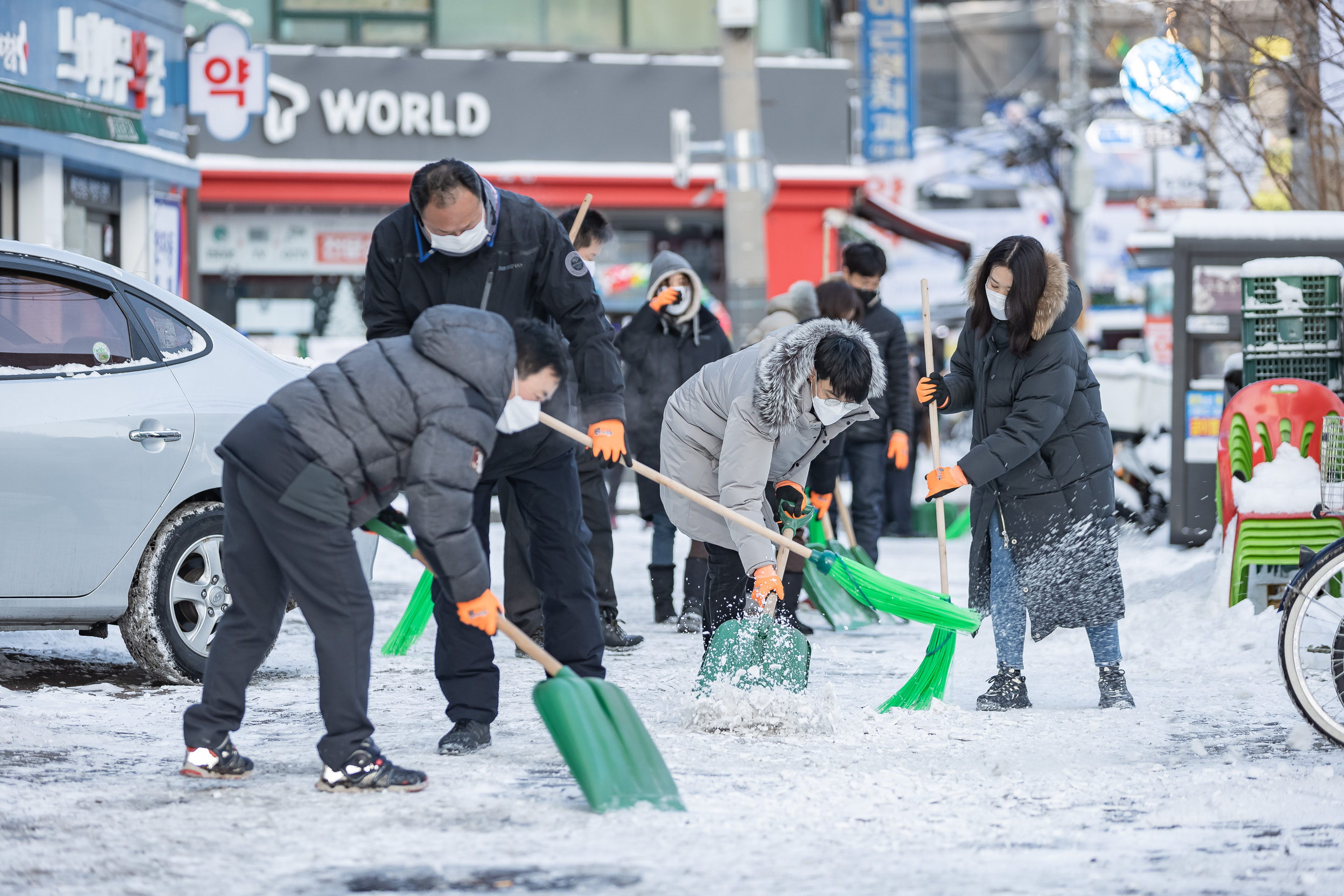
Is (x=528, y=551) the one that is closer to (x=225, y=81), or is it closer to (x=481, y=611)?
(x=481, y=611)

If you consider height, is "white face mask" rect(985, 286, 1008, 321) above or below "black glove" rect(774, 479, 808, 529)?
above

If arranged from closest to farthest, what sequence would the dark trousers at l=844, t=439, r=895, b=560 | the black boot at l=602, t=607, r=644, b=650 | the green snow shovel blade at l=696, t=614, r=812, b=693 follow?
the green snow shovel blade at l=696, t=614, r=812, b=693 < the black boot at l=602, t=607, r=644, b=650 < the dark trousers at l=844, t=439, r=895, b=560

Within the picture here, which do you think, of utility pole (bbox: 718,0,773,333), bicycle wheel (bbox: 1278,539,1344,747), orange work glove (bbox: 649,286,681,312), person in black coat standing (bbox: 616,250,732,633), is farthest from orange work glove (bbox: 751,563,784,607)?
utility pole (bbox: 718,0,773,333)

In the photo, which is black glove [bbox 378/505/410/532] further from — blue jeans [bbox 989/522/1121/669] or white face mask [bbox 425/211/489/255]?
blue jeans [bbox 989/522/1121/669]

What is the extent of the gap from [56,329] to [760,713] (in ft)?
9.37

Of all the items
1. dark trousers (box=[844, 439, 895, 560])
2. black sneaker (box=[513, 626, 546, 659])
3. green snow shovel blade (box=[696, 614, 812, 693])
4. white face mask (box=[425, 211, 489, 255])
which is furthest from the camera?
dark trousers (box=[844, 439, 895, 560])

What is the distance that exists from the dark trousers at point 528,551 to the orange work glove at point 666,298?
948mm

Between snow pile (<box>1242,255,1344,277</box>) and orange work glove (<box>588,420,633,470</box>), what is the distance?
5254 mm

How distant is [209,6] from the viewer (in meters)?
14.4

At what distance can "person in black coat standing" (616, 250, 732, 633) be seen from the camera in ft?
26.2

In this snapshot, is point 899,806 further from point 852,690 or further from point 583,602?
point 852,690

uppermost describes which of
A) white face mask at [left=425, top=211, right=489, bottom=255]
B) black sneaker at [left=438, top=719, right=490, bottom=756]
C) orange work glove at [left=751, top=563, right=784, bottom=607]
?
white face mask at [left=425, top=211, right=489, bottom=255]

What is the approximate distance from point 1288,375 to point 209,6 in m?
9.91

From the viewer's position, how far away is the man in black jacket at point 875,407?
884cm
